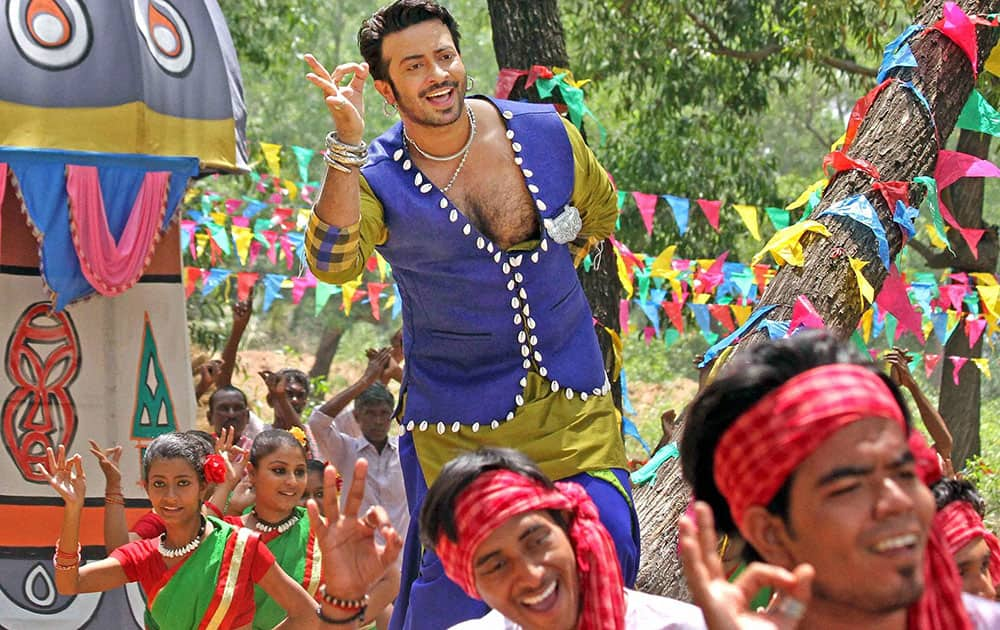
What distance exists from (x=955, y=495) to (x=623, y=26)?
31.3 ft

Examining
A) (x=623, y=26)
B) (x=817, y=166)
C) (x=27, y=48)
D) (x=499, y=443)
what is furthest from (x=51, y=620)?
(x=817, y=166)

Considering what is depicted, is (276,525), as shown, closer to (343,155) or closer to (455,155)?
(455,155)

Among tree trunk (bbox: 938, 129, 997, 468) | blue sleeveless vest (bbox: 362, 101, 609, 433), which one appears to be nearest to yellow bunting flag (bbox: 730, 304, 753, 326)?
tree trunk (bbox: 938, 129, 997, 468)

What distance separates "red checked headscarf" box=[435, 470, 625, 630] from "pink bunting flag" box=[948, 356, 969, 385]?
9729 millimetres

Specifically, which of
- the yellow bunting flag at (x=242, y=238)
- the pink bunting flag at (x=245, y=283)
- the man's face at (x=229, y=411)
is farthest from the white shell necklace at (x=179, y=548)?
the pink bunting flag at (x=245, y=283)

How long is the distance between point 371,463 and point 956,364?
239 inches

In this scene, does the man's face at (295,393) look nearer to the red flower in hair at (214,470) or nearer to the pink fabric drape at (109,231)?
the pink fabric drape at (109,231)

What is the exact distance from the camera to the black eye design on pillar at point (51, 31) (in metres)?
7.37

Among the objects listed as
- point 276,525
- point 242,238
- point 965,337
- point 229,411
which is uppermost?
point 276,525

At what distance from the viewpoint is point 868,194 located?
16.1ft

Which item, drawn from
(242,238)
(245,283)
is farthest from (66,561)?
(245,283)

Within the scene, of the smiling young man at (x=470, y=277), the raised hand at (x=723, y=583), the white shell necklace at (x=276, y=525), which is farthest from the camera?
the white shell necklace at (x=276, y=525)

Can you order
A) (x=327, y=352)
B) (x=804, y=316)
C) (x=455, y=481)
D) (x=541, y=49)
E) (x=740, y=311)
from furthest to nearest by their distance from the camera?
1. (x=327, y=352)
2. (x=740, y=311)
3. (x=541, y=49)
4. (x=804, y=316)
5. (x=455, y=481)

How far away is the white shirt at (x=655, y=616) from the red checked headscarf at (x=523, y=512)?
0.04m
